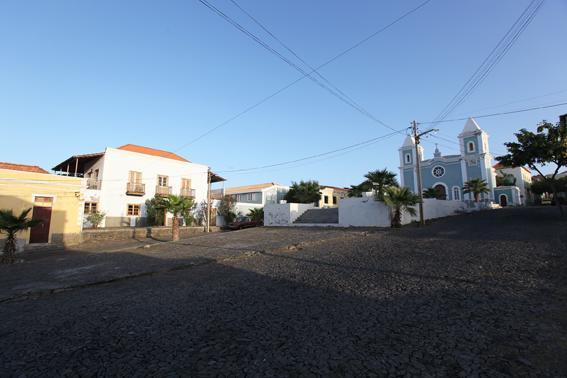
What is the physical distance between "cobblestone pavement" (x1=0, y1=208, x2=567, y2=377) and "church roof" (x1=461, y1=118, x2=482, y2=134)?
4181cm

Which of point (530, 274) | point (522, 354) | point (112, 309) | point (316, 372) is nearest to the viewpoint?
point (316, 372)

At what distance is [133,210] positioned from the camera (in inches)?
1091

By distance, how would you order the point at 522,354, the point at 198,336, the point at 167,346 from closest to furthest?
the point at 522,354 < the point at 167,346 < the point at 198,336

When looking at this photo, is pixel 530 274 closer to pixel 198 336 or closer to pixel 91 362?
pixel 198 336

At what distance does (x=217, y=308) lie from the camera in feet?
15.7

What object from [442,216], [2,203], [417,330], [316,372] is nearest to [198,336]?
[316,372]

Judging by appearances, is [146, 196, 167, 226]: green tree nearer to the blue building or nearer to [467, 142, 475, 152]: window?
the blue building

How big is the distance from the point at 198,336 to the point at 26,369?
180cm

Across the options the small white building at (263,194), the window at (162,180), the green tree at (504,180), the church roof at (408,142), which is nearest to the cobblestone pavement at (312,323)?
the window at (162,180)

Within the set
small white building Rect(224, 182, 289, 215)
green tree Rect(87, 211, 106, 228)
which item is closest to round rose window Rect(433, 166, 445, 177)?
small white building Rect(224, 182, 289, 215)

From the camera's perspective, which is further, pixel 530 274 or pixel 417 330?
pixel 530 274

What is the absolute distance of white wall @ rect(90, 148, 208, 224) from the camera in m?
26.1

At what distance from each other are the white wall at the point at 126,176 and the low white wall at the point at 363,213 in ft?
58.8

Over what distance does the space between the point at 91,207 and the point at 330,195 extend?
30.9 m
